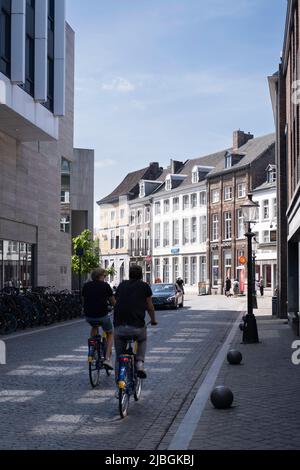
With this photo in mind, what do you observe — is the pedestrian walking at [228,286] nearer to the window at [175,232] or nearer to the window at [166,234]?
the window at [175,232]

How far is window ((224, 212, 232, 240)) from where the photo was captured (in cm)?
6851

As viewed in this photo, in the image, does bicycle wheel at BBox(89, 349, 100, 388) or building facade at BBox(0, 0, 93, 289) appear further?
building facade at BBox(0, 0, 93, 289)

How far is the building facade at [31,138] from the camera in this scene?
2452 cm

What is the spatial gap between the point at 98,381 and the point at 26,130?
62.3 feet

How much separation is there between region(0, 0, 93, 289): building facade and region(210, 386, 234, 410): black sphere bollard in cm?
1658

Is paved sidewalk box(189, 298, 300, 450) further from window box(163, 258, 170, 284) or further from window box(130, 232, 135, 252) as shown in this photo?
window box(130, 232, 135, 252)

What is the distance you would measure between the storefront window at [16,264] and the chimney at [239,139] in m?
44.1

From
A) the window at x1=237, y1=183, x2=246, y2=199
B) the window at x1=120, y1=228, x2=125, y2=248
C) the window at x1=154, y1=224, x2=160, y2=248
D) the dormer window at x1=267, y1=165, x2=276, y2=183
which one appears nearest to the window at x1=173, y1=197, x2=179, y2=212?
the window at x1=154, y1=224, x2=160, y2=248

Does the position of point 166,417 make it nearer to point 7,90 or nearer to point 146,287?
point 146,287

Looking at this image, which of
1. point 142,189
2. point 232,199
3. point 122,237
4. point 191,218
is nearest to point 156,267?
point 122,237

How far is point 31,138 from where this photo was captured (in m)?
30.1

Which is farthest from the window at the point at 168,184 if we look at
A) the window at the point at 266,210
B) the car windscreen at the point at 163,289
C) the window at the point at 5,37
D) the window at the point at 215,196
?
the window at the point at 5,37

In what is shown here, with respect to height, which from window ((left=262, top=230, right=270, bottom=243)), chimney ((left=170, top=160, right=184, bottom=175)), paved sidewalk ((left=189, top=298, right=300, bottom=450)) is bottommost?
paved sidewalk ((left=189, top=298, right=300, bottom=450))

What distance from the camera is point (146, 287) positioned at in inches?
349
